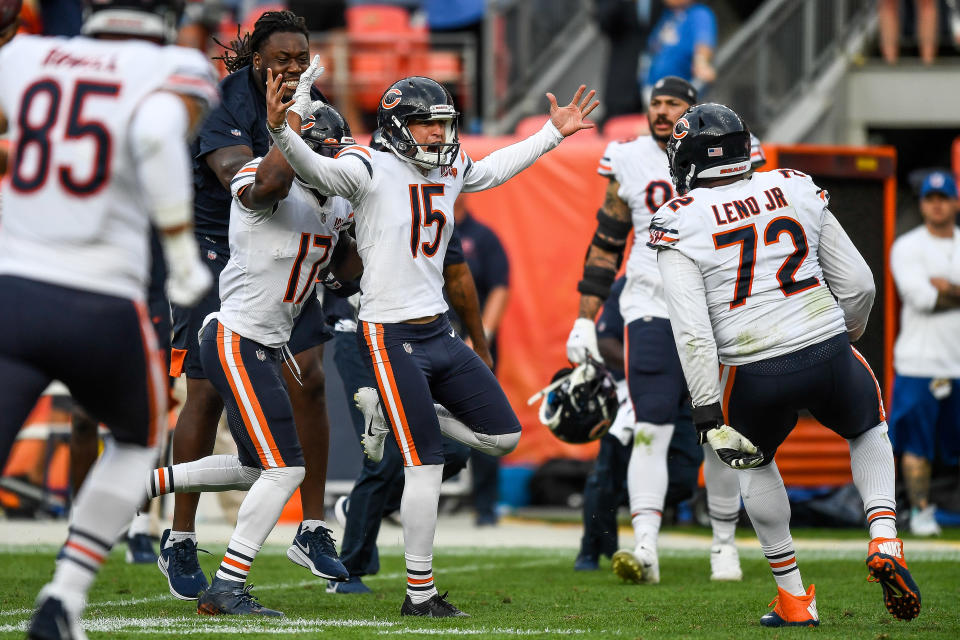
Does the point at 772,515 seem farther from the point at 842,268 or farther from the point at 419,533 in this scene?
the point at 419,533

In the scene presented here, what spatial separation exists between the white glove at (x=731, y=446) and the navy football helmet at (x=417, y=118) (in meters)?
1.46

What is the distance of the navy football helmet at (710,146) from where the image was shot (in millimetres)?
5113

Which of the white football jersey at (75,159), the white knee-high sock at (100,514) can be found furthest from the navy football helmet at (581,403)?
the white football jersey at (75,159)

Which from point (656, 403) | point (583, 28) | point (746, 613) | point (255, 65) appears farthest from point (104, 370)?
point (583, 28)

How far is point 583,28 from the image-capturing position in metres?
14.9

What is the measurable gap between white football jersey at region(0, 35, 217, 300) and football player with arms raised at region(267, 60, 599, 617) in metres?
1.20

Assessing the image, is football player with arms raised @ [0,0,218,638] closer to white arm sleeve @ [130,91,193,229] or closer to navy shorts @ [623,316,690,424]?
white arm sleeve @ [130,91,193,229]

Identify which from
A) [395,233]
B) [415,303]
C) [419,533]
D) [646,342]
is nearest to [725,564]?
[646,342]

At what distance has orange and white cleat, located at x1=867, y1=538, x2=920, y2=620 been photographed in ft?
15.1

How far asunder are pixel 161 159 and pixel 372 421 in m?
1.93

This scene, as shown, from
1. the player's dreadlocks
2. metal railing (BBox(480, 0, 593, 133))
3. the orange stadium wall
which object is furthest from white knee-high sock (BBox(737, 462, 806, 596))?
metal railing (BBox(480, 0, 593, 133))

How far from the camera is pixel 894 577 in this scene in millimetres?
4629

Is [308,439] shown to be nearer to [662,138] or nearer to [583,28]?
[662,138]

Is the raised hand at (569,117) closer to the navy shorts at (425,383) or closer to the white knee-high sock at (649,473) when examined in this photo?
the navy shorts at (425,383)
